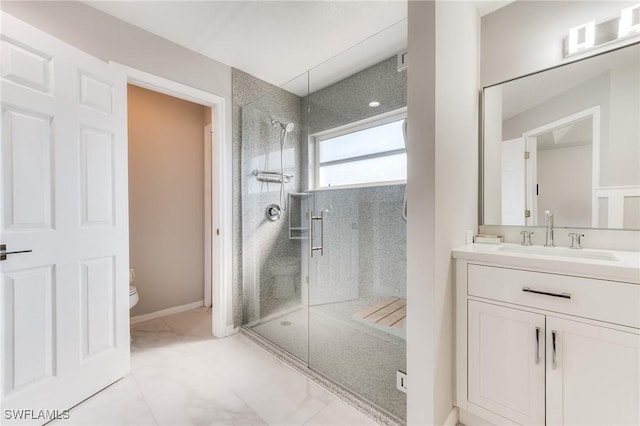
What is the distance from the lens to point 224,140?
2385 millimetres

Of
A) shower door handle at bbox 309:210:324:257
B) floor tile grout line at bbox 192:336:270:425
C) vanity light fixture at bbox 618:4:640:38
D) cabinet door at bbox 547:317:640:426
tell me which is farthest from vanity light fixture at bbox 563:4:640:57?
floor tile grout line at bbox 192:336:270:425

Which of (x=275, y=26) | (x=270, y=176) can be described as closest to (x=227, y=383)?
(x=270, y=176)

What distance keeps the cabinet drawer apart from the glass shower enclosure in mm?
588

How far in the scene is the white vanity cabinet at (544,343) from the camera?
100 centimetres

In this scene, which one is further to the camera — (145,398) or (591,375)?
(145,398)

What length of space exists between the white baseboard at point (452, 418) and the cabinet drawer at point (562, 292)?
61 centimetres

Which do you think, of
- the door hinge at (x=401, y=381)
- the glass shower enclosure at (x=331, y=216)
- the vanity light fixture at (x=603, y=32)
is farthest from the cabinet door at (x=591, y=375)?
the vanity light fixture at (x=603, y=32)

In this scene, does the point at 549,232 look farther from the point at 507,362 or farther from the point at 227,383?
the point at 227,383

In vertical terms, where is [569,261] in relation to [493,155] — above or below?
below

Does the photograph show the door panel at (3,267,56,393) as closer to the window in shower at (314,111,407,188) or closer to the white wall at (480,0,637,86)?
the window in shower at (314,111,407,188)

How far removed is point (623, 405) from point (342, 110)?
91.3 inches

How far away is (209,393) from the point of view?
1633 millimetres

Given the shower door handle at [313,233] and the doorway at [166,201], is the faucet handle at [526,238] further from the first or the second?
the doorway at [166,201]

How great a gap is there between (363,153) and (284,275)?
133cm
